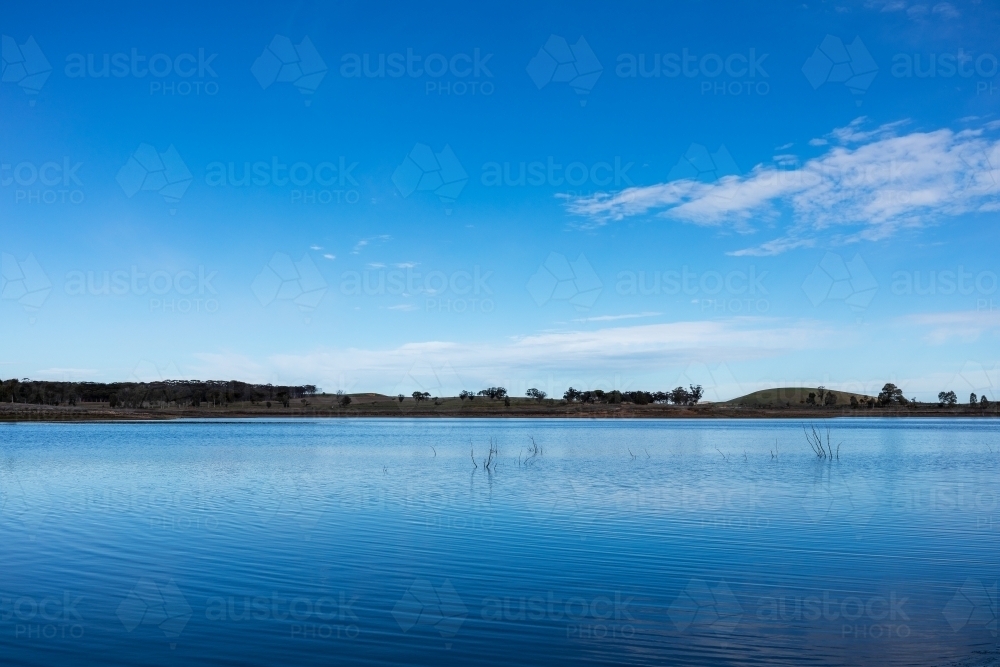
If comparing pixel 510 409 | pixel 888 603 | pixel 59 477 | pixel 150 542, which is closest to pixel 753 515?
pixel 888 603

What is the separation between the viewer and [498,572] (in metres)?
13.0

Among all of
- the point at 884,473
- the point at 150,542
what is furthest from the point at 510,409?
the point at 150,542

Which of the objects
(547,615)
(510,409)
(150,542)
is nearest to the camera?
(547,615)

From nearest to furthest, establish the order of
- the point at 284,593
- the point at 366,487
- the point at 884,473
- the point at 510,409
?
1. the point at 284,593
2. the point at 366,487
3. the point at 884,473
4. the point at 510,409

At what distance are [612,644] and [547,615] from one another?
5.04 ft

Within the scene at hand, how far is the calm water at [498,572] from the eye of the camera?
8.91 meters

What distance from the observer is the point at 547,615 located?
10.3 meters

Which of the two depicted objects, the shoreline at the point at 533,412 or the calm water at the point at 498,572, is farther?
the shoreline at the point at 533,412

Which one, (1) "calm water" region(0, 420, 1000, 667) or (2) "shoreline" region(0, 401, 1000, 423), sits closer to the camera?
(1) "calm water" region(0, 420, 1000, 667)

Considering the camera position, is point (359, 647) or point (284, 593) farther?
point (284, 593)

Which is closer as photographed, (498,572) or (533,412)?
(498,572)

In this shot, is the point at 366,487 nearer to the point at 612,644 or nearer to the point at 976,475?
the point at 612,644

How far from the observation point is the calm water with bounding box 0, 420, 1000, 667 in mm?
8906

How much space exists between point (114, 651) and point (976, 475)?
32135 mm
